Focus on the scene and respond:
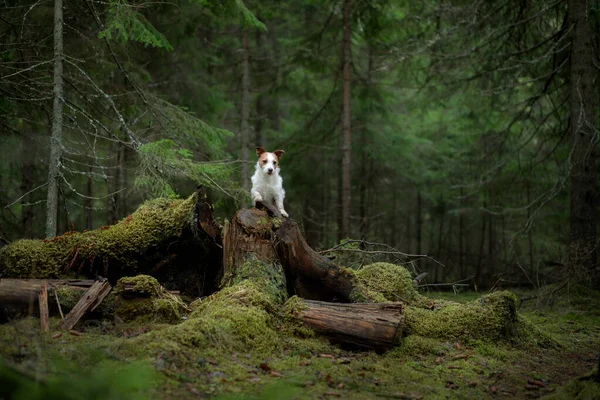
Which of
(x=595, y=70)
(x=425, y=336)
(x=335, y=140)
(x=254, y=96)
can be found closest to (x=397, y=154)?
(x=335, y=140)

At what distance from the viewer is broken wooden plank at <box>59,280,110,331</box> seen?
5.05 m

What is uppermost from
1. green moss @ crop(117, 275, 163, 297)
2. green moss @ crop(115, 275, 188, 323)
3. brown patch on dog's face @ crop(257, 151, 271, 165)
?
brown patch on dog's face @ crop(257, 151, 271, 165)

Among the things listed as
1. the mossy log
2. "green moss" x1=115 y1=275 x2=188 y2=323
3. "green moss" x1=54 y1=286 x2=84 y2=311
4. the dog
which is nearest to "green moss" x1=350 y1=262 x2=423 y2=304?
the dog

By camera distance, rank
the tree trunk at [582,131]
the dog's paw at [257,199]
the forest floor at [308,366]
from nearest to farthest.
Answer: the forest floor at [308,366], the dog's paw at [257,199], the tree trunk at [582,131]

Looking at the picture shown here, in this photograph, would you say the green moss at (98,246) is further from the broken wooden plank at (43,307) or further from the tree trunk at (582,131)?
the tree trunk at (582,131)

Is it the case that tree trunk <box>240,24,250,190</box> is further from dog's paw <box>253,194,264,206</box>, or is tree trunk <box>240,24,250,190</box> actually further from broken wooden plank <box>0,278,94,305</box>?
broken wooden plank <box>0,278,94,305</box>

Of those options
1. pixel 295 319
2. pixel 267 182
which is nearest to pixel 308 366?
pixel 295 319

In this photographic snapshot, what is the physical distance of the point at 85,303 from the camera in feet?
17.5

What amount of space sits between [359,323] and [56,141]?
6.02 metres

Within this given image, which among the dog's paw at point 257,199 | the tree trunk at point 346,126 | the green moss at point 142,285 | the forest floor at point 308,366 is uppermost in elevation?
the tree trunk at point 346,126

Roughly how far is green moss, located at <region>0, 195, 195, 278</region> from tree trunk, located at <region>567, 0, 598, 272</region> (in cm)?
876

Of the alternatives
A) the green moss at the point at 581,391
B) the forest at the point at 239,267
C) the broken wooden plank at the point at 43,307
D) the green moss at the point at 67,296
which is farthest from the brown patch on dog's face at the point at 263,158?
the green moss at the point at 581,391

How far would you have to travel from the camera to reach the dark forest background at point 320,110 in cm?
914

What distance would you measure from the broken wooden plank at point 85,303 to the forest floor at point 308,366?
0.15m
